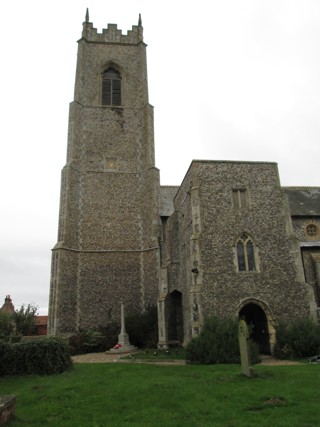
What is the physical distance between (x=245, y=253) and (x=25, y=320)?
1838cm

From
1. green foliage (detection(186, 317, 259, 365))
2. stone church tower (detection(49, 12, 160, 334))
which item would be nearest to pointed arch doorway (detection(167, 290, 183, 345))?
stone church tower (detection(49, 12, 160, 334))

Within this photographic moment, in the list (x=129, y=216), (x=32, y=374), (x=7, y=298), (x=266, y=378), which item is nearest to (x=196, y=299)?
(x=266, y=378)

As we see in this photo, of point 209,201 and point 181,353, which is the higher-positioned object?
point 209,201

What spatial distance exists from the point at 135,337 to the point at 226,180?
34.9 ft

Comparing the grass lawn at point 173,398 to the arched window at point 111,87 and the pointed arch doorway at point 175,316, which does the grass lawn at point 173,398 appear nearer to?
the pointed arch doorway at point 175,316

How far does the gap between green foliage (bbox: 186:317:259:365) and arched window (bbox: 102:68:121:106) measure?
21.0 meters

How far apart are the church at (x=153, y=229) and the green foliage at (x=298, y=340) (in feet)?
2.27

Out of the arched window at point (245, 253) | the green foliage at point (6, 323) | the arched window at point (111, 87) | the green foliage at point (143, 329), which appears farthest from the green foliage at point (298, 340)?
the arched window at point (111, 87)

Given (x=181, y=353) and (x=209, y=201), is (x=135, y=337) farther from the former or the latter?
(x=209, y=201)

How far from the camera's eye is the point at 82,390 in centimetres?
858

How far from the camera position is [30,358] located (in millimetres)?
11664

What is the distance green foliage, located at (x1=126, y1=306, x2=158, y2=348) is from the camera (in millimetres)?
20078

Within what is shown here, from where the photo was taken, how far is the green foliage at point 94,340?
63.3 feet

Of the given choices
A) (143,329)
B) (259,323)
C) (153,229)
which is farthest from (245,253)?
(153,229)
